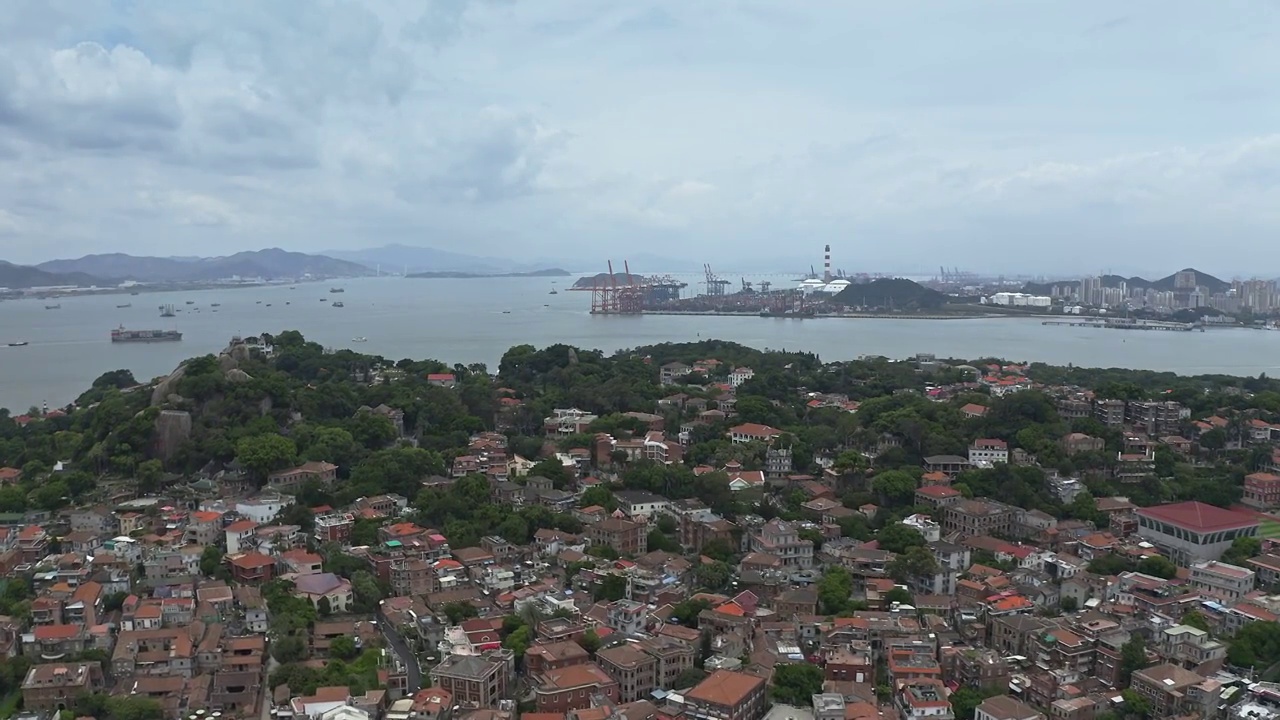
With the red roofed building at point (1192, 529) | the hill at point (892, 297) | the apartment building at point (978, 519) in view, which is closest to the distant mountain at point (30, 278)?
the hill at point (892, 297)

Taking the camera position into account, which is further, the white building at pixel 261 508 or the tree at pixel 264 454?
the tree at pixel 264 454

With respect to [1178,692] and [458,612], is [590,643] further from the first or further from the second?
[1178,692]

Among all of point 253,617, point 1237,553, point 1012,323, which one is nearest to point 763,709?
point 253,617

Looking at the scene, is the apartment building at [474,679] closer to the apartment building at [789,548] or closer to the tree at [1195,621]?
the apartment building at [789,548]

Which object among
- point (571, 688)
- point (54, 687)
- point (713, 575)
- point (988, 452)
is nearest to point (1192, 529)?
point (988, 452)

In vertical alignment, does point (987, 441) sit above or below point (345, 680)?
above

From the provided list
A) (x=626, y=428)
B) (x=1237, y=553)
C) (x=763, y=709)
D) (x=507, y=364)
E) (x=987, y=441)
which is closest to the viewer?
(x=763, y=709)

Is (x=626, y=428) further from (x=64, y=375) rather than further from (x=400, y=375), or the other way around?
(x=64, y=375)
